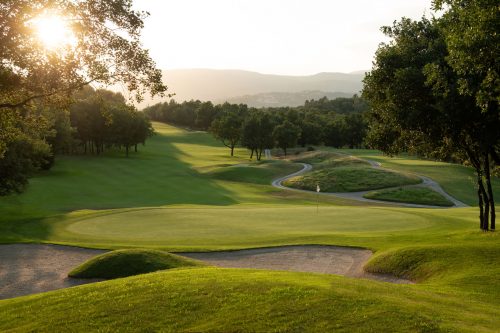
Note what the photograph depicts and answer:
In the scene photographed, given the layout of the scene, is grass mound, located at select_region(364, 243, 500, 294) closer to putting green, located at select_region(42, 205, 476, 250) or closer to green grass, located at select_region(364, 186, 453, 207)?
putting green, located at select_region(42, 205, 476, 250)

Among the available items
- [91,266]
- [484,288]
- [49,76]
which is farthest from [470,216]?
[49,76]

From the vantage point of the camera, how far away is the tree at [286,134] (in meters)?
122

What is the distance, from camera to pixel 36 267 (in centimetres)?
2619

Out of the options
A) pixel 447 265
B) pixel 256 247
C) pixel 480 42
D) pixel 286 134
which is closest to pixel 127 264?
pixel 256 247

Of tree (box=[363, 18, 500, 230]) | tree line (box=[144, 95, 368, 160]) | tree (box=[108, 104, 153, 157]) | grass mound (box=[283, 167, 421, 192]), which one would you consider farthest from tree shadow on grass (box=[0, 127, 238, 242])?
tree (box=[363, 18, 500, 230])

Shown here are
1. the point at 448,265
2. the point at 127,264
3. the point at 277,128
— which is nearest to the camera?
the point at 448,265

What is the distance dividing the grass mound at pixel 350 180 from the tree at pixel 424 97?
148 ft

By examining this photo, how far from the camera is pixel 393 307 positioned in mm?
12734

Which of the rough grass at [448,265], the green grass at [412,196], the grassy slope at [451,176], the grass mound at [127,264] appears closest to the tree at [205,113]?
the grassy slope at [451,176]

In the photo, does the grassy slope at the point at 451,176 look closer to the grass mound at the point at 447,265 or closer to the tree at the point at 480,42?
the grass mound at the point at 447,265

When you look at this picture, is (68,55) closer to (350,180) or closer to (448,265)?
(448,265)

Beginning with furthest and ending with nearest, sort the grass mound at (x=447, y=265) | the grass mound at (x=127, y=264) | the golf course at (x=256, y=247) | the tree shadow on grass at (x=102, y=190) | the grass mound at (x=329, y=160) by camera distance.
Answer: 1. the grass mound at (x=329, y=160)
2. the tree shadow on grass at (x=102, y=190)
3. the grass mound at (x=127, y=264)
4. the grass mound at (x=447, y=265)
5. the golf course at (x=256, y=247)

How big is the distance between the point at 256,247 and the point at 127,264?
8.69 meters

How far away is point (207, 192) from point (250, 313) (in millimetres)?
56054
